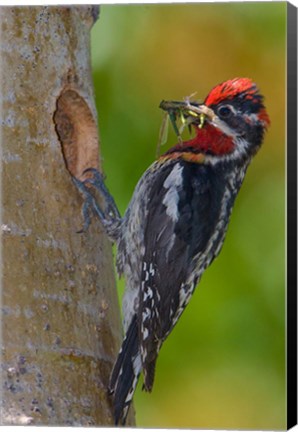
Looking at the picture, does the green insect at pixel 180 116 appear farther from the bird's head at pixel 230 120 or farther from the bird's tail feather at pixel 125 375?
the bird's tail feather at pixel 125 375

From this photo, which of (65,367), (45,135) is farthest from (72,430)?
(45,135)

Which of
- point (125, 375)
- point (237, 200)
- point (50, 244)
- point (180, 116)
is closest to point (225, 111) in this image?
point (180, 116)

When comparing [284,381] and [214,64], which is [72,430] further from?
[214,64]

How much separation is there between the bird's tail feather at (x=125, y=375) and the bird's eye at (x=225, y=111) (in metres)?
0.96

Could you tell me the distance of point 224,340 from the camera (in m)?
4.39

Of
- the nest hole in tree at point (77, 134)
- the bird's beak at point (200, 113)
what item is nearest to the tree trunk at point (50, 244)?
the nest hole in tree at point (77, 134)

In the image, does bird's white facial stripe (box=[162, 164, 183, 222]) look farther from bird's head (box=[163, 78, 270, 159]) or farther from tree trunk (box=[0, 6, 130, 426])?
tree trunk (box=[0, 6, 130, 426])

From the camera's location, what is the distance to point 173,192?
167 inches

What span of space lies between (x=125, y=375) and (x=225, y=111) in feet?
3.83

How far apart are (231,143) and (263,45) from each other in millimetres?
431

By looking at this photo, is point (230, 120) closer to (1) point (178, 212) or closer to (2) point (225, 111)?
(2) point (225, 111)

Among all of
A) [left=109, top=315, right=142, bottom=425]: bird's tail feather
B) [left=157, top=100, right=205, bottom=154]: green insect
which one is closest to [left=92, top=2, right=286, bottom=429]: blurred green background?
[left=157, top=100, right=205, bottom=154]: green insect

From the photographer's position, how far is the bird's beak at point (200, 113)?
4309 mm

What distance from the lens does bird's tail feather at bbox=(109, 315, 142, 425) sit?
13.1 ft
